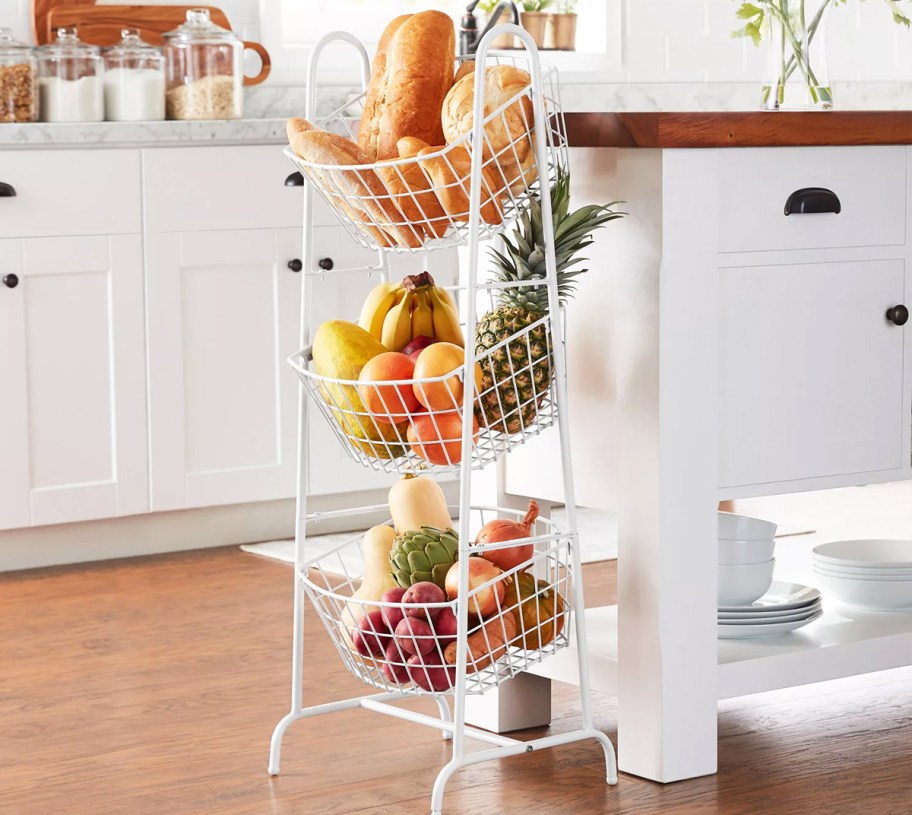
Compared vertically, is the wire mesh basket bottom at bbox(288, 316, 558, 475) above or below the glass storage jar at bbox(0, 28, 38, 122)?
below

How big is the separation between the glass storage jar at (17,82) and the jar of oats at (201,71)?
0.35 m

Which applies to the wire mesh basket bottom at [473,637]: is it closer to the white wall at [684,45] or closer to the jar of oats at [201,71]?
the jar of oats at [201,71]

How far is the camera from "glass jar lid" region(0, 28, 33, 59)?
356cm

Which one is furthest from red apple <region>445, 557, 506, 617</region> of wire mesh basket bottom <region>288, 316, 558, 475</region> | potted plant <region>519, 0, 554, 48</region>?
potted plant <region>519, 0, 554, 48</region>

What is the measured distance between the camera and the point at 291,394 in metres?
3.85

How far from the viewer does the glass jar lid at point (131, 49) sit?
12.2 ft

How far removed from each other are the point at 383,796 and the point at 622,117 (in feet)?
3.12

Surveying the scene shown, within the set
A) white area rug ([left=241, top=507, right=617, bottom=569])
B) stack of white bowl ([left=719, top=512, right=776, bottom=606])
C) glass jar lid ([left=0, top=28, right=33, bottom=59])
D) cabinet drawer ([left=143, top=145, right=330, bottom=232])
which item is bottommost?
white area rug ([left=241, top=507, right=617, bottom=569])

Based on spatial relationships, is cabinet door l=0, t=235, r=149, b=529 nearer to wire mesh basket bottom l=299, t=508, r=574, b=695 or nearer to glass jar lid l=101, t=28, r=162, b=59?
glass jar lid l=101, t=28, r=162, b=59

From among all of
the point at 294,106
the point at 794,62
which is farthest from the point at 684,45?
the point at 794,62

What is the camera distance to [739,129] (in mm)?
2068

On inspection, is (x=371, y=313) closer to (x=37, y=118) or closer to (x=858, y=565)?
(x=858, y=565)

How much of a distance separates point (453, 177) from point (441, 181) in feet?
0.05

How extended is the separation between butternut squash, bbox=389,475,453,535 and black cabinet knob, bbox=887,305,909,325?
695mm
